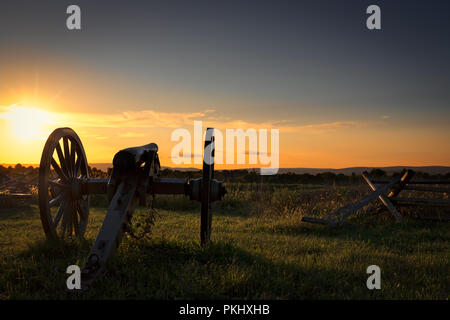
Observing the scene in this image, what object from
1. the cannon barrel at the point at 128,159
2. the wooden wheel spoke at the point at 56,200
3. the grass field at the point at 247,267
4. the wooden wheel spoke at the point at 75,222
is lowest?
the grass field at the point at 247,267

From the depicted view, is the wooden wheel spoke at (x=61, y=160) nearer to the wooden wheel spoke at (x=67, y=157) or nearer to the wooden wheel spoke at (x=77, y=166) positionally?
the wooden wheel spoke at (x=67, y=157)

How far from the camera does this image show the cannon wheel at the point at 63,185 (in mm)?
4918

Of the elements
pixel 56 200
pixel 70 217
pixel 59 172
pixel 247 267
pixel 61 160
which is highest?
pixel 61 160

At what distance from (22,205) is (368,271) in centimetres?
1266

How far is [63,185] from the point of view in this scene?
5.61 m

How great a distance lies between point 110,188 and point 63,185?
161 centimetres

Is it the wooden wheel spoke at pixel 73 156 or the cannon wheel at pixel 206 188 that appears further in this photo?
the wooden wheel spoke at pixel 73 156

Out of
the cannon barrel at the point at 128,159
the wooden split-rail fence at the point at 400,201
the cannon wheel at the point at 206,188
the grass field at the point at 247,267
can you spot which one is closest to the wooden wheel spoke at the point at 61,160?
the grass field at the point at 247,267

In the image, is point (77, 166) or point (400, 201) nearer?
point (77, 166)

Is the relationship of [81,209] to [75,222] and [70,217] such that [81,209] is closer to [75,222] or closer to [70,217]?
[75,222]

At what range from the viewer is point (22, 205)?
40.9ft

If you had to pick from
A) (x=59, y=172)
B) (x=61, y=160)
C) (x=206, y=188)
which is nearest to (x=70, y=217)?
(x=59, y=172)
